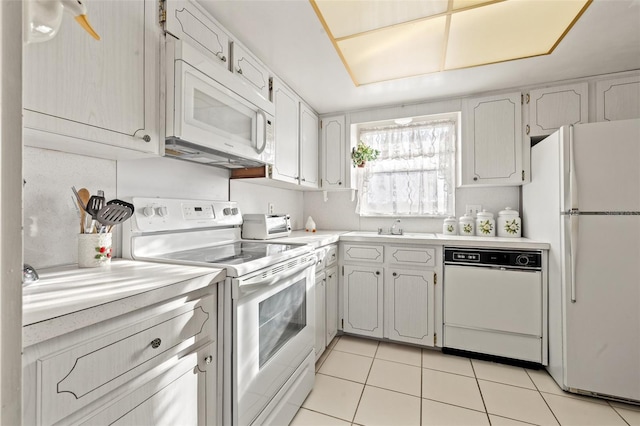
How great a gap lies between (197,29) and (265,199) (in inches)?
57.2

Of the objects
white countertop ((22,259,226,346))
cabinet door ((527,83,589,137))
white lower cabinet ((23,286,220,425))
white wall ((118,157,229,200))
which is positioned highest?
cabinet door ((527,83,589,137))

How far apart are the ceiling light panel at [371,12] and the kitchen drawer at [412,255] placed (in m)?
1.63

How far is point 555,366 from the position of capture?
190cm

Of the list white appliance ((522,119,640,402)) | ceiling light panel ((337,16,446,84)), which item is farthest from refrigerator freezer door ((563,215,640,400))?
ceiling light panel ((337,16,446,84))

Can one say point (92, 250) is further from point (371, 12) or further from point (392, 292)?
point (392, 292)

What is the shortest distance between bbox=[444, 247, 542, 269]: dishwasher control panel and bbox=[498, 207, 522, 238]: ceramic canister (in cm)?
41

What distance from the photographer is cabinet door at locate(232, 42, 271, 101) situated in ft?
5.57

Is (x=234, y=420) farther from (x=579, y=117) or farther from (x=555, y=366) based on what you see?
(x=579, y=117)

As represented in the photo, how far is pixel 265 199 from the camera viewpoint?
2617 millimetres

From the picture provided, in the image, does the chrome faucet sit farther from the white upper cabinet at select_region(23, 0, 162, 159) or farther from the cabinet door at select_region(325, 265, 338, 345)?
the white upper cabinet at select_region(23, 0, 162, 159)

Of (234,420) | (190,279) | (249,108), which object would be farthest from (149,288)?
(249,108)

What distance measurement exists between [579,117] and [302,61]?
89.0 inches

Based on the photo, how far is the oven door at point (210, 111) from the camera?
1.23m

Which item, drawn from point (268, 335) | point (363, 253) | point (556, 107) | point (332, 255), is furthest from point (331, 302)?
point (556, 107)
